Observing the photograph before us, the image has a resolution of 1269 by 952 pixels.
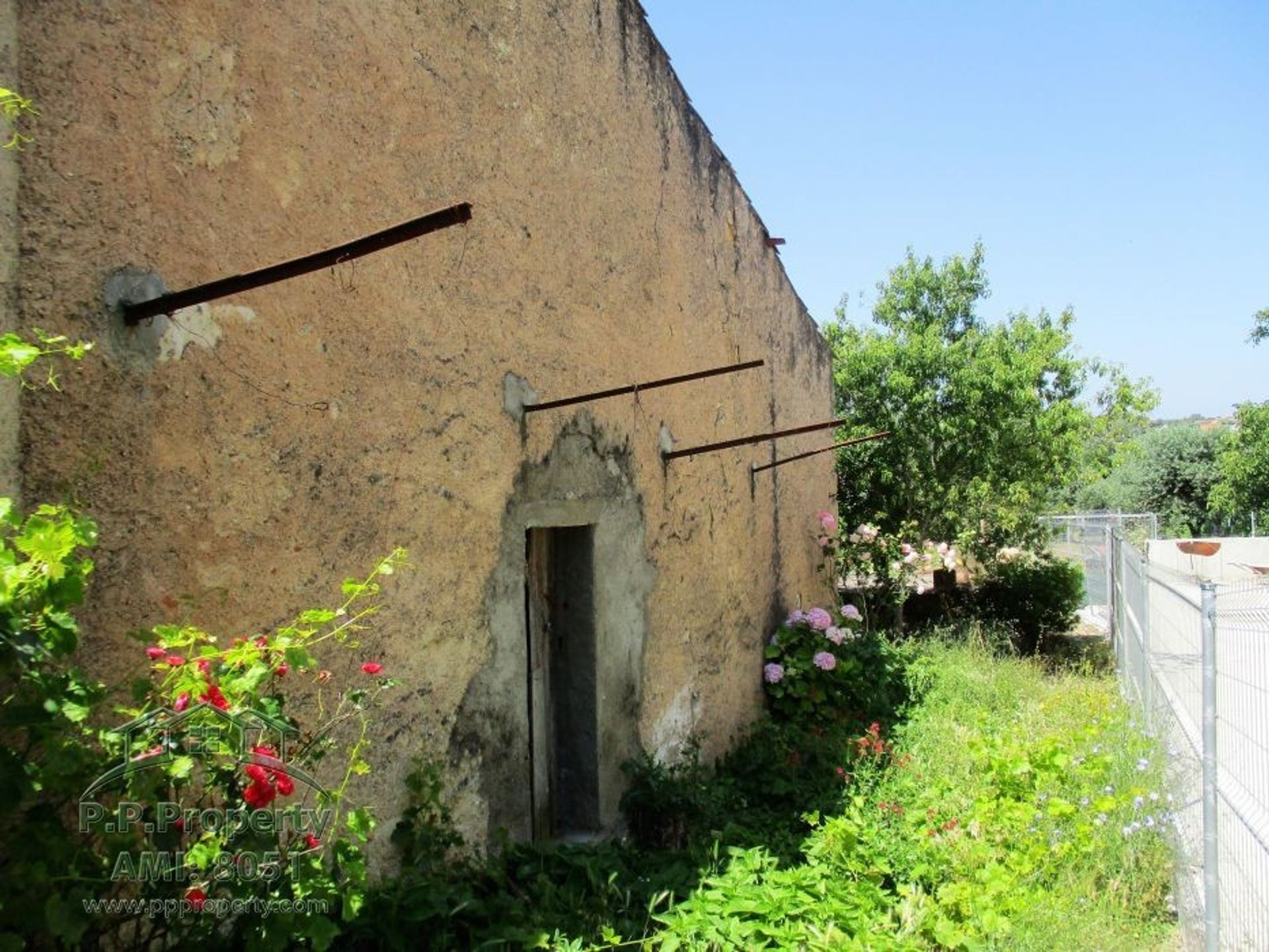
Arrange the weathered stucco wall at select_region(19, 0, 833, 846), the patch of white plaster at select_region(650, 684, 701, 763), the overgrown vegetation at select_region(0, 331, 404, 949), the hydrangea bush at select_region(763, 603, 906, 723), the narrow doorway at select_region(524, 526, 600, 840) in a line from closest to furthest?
the overgrown vegetation at select_region(0, 331, 404, 949)
the weathered stucco wall at select_region(19, 0, 833, 846)
the narrow doorway at select_region(524, 526, 600, 840)
the patch of white plaster at select_region(650, 684, 701, 763)
the hydrangea bush at select_region(763, 603, 906, 723)

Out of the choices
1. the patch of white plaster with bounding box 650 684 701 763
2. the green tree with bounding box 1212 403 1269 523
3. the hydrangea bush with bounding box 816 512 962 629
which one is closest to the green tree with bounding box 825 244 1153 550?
the hydrangea bush with bounding box 816 512 962 629

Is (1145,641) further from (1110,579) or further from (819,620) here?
(1110,579)

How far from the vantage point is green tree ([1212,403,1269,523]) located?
22.5 meters

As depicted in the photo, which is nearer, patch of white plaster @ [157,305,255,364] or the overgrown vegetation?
the overgrown vegetation

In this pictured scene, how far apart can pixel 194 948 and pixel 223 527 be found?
91 cm

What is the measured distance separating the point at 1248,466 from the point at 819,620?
2064cm

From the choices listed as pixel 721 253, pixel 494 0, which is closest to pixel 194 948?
pixel 494 0

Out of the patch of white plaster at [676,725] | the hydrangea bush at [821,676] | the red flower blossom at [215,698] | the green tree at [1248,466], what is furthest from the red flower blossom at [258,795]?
the green tree at [1248,466]

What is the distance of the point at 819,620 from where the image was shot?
7254 millimetres

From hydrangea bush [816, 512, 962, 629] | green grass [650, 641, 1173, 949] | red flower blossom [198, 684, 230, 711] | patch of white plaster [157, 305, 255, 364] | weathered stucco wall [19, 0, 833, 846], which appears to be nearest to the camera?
red flower blossom [198, 684, 230, 711]

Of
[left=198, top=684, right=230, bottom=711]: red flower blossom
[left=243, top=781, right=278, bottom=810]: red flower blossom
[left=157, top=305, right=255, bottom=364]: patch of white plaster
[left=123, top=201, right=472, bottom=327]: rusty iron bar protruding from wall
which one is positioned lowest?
[left=243, top=781, right=278, bottom=810]: red flower blossom

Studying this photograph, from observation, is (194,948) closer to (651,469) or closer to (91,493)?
(91,493)

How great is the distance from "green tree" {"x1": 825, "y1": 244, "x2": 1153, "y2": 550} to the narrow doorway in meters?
7.92

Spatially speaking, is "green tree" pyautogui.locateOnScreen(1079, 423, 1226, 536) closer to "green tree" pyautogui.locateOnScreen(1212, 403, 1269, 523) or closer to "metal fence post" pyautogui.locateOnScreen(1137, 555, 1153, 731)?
"green tree" pyautogui.locateOnScreen(1212, 403, 1269, 523)
